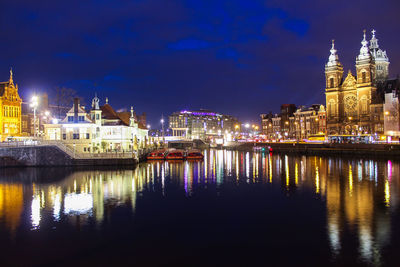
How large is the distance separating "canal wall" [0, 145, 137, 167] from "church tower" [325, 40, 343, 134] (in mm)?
98940

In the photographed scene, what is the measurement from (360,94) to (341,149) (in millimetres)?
44242

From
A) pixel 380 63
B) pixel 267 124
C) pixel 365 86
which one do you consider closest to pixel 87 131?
pixel 365 86

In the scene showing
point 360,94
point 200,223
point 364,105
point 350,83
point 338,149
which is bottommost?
point 200,223

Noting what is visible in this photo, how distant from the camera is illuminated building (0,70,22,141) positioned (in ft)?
282

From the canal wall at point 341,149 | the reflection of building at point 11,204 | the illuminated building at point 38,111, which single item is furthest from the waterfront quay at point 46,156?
the canal wall at point 341,149

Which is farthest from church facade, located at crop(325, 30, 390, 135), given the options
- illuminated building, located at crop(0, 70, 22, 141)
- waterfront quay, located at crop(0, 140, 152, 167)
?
illuminated building, located at crop(0, 70, 22, 141)

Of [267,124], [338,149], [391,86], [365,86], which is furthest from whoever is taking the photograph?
[267,124]

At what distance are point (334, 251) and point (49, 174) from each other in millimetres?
44038

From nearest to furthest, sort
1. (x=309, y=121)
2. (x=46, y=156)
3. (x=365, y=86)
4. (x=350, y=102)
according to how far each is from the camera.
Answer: (x=46, y=156) → (x=365, y=86) → (x=350, y=102) → (x=309, y=121)

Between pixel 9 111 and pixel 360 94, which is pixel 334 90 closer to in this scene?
pixel 360 94

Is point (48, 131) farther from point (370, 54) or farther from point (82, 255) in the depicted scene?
point (370, 54)

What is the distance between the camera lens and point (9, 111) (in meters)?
88.1

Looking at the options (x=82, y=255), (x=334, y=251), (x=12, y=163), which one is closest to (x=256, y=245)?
(x=334, y=251)

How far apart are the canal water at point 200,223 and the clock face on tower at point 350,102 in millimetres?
92879
